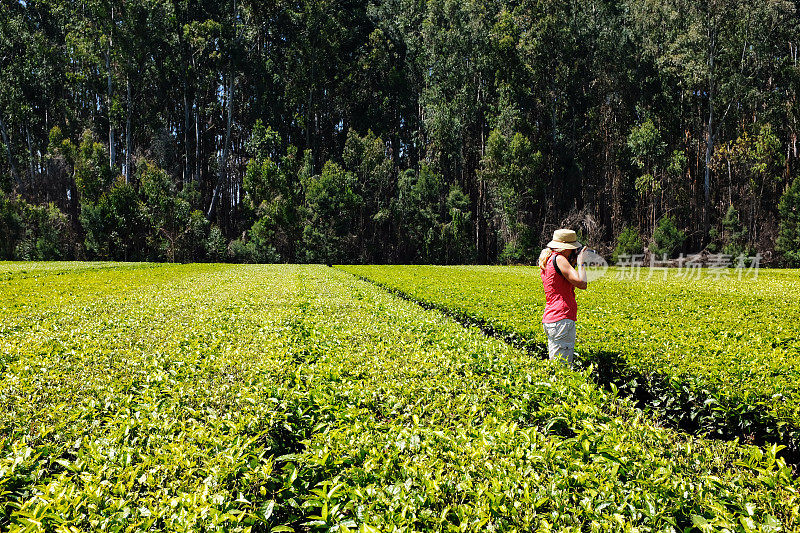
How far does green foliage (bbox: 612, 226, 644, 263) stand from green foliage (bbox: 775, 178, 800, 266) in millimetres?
8961

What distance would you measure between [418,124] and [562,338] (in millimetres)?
43855

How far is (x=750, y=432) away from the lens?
441 centimetres

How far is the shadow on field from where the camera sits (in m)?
4.19

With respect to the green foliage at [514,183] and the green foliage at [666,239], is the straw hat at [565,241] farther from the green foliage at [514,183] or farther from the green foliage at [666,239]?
the green foliage at [666,239]

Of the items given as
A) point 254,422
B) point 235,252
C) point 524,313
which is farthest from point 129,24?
point 254,422

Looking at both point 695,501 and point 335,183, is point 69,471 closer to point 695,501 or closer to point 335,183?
point 695,501

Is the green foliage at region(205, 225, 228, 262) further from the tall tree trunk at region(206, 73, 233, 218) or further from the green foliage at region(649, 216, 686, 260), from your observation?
the green foliage at region(649, 216, 686, 260)

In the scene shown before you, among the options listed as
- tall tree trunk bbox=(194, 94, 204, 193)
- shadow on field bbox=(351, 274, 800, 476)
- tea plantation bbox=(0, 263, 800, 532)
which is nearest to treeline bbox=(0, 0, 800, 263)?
tall tree trunk bbox=(194, 94, 204, 193)

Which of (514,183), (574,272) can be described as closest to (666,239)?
(514,183)

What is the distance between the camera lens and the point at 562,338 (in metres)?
5.50

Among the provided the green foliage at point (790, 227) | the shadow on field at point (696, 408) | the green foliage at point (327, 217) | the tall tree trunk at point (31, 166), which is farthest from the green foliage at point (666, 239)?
the tall tree trunk at point (31, 166)

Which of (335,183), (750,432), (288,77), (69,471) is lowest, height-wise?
(750,432)

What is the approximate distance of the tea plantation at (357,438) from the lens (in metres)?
2.45

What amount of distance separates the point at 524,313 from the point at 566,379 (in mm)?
4211
